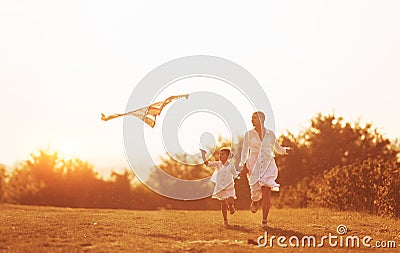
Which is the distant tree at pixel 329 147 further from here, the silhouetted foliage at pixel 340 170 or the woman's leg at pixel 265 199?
the woman's leg at pixel 265 199

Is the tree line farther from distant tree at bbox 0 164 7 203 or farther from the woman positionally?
A: the woman

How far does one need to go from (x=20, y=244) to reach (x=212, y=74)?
14.4 m

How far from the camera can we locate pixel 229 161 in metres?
19.3

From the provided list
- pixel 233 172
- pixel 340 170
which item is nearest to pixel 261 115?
pixel 233 172

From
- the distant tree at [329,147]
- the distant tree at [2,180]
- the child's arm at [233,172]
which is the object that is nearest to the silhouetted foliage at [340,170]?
the distant tree at [329,147]

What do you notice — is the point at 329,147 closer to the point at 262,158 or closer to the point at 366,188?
the point at 366,188

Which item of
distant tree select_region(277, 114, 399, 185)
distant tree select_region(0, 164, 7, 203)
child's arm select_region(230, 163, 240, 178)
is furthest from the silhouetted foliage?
distant tree select_region(0, 164, 7, 203)

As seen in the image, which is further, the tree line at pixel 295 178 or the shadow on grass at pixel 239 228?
the tree line at pixel 295 178

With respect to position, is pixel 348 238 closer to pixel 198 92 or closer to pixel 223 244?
pixel 223 244

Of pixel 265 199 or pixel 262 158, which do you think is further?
pixel 262 158

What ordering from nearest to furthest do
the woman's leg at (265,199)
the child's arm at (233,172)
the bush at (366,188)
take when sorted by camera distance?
the woman's leg at (265,199)
the child's arm at (233,172)
the bush at (366,188)

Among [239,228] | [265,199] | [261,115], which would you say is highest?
[261,115]

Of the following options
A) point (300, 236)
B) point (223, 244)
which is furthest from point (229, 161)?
point (223, 244)

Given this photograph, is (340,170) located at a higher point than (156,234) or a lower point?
higher
